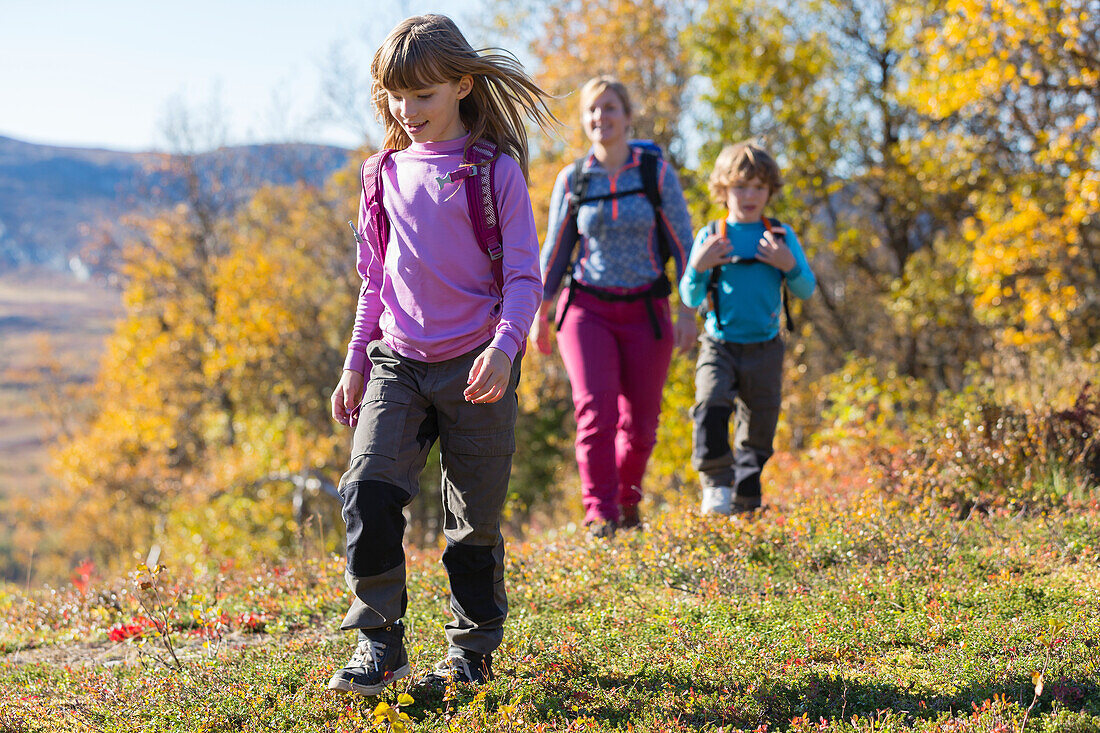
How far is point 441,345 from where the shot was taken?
2904mm

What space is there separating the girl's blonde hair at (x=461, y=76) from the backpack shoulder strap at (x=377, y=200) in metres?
0.13

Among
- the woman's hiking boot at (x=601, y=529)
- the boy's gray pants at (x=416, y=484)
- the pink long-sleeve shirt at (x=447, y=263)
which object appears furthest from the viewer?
the woman's hiking boot at (x=601, y=529)

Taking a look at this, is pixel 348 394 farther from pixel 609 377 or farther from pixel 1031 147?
pixel 1031 147

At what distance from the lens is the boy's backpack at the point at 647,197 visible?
15.7 feet

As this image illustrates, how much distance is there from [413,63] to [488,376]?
1.03m

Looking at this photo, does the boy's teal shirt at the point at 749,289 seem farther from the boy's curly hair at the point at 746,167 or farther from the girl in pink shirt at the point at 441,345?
the girl in pink shirt at the point at 441,345

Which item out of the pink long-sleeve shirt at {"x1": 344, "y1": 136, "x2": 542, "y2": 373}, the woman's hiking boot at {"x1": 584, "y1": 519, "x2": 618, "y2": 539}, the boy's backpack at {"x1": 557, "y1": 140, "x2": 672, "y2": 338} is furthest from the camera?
the boy's backpack at {"x1": 557, "y1": 140, "x2": 672, "y2": 338}

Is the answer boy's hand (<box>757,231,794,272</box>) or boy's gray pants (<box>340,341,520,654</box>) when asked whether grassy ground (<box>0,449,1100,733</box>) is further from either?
boy's hand (<box>757,231,794,272</box>)

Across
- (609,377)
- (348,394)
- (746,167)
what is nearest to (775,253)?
(746,167)

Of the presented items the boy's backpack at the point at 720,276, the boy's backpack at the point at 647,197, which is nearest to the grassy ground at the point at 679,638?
the boy's backpack at the point at 720,276

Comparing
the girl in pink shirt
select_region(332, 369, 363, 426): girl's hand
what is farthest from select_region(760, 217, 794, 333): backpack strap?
select_region(332, 369, 363, 426): girl's hand

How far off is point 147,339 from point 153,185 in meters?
7.44

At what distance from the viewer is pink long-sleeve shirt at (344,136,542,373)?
2900 millimetres

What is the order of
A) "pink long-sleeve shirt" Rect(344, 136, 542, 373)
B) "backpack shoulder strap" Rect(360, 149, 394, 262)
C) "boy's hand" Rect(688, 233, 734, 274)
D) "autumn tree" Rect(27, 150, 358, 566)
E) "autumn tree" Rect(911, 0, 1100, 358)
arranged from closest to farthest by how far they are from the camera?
"pink long-sleeve shirt" Rect(344, 136, 542, 373) < "backpack shoulder strap" Rect(360, 149, 394, 262) < "boy's hand" Rect(688, 233, 734, 274) < "autumn tree" Rect(911, 0, 1100, 358) < "autumn tree" Rect(27, 150, 358, 566)
